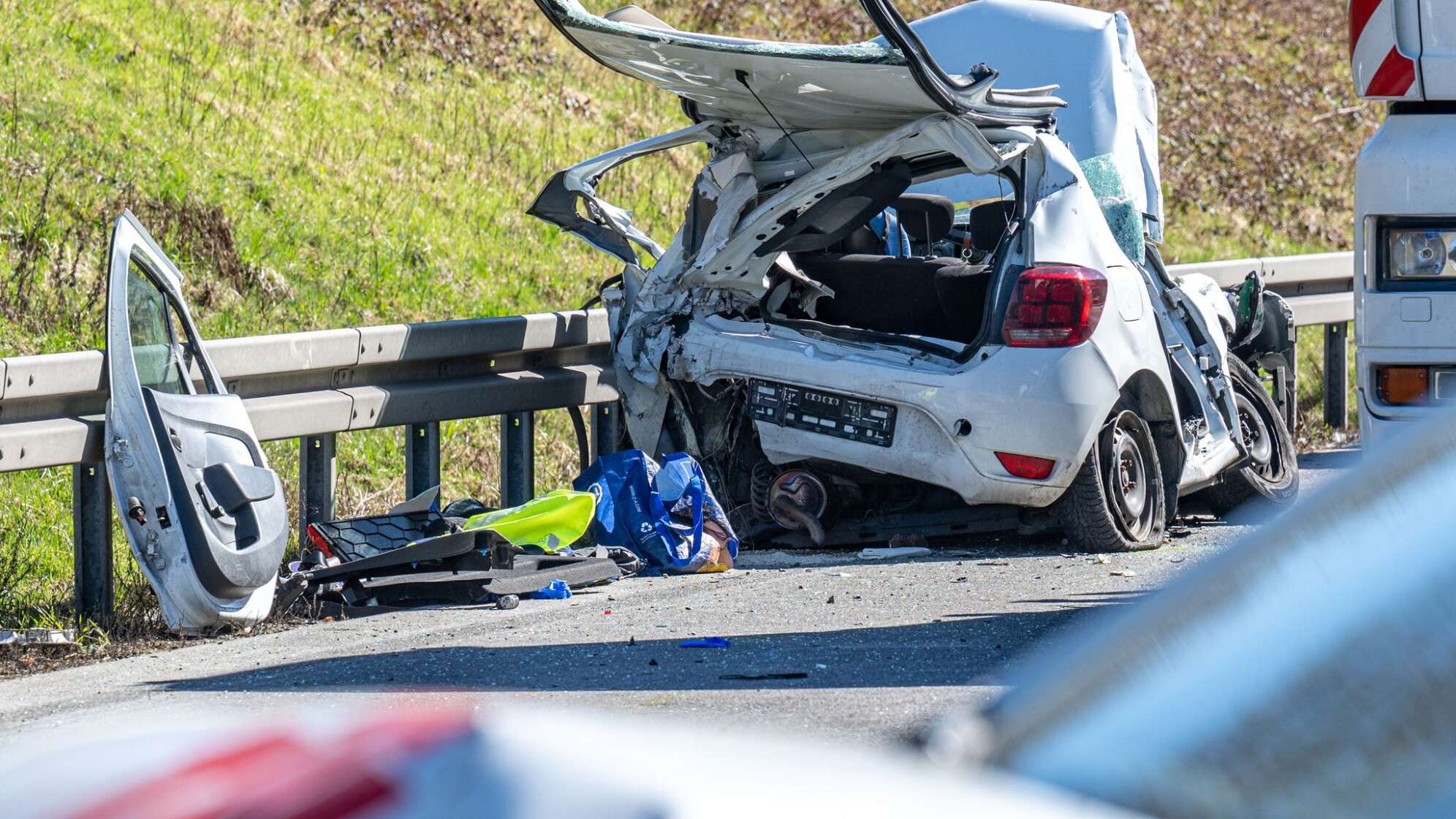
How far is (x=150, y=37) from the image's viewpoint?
15.2 m

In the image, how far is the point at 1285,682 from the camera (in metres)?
1.44

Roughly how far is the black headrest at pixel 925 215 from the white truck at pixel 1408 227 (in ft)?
9.55

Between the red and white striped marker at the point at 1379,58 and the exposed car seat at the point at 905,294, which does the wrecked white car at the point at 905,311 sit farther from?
the red and white striped marker at the point at 1379,58

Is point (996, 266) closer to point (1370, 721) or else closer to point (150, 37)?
point (1370, 721)

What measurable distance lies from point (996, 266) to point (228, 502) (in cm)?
328

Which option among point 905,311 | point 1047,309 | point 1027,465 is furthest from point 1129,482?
point 905,311

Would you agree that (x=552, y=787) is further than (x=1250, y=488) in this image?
No

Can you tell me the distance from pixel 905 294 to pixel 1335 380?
5.65 m

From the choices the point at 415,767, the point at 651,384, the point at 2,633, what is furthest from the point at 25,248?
the point at 415,767

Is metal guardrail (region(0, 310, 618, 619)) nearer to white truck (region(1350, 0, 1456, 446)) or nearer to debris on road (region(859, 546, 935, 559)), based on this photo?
debris on road (region(859, 546, 935, 559))

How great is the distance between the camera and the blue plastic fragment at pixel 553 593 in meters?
7.16

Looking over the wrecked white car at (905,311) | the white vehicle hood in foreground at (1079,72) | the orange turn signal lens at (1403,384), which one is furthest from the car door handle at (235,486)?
the white vehicle hood in foreground at (1079,72)

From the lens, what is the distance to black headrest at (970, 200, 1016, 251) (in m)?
8.44

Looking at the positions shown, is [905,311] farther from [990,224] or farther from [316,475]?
[316,475]
